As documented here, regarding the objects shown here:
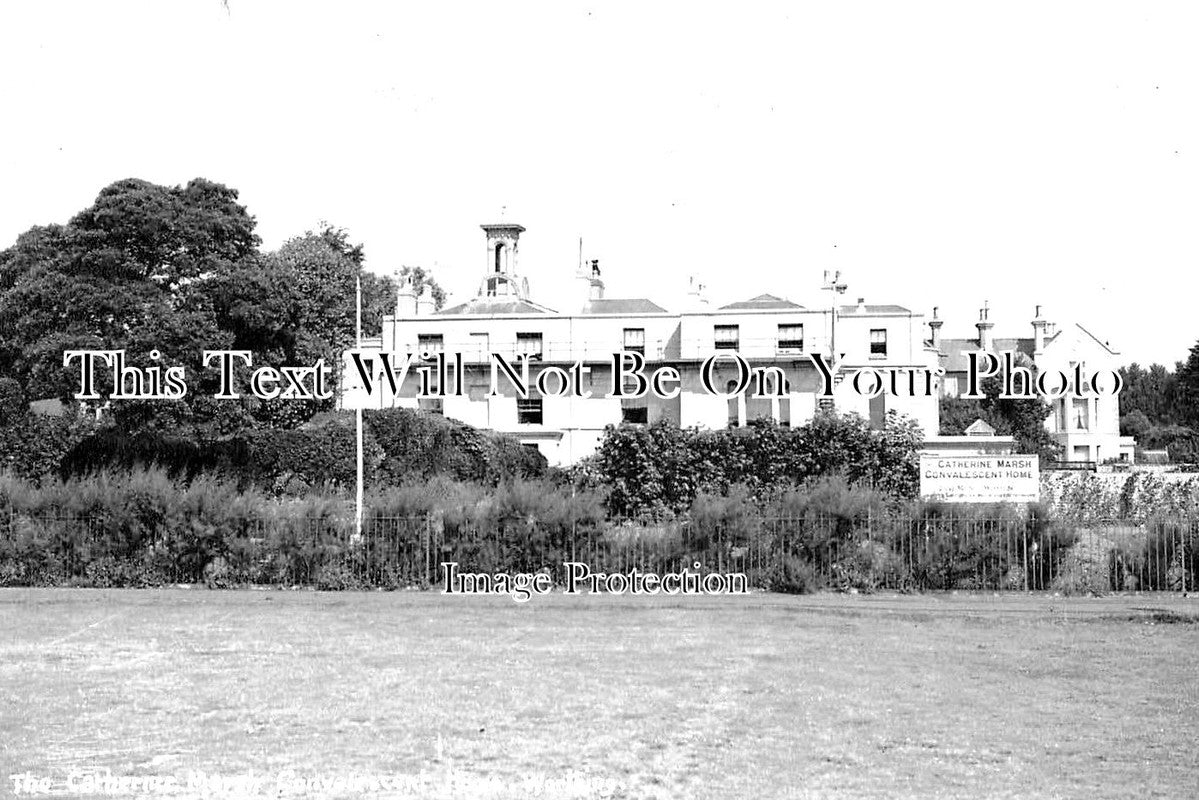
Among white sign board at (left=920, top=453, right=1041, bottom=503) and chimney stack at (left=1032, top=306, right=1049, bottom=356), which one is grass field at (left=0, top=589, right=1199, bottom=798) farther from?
chimney stack at (left=1032, top=306, right=1049, bottom=356)

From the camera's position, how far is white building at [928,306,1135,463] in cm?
8544

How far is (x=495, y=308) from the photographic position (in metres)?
67.8

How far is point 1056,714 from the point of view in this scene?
12.6 m

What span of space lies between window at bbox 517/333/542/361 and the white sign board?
40.8m

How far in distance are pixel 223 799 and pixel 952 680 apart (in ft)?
26.4

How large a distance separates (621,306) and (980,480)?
43.7 metres

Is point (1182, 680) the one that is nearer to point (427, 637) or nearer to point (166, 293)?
point (427, 637)

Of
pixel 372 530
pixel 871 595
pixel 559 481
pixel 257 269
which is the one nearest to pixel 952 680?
pixel 871 595

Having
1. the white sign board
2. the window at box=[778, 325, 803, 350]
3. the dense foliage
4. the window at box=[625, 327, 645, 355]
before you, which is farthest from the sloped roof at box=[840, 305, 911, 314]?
the white sign board

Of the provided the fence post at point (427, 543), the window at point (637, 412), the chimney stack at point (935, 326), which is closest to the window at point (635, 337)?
the window at point (637, 412)

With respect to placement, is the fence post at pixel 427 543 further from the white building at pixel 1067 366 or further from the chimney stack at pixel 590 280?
the white building at pixel 1067 366

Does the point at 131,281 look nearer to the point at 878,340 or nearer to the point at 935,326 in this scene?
the point at 878,340

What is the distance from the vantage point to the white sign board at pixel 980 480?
2577 cm

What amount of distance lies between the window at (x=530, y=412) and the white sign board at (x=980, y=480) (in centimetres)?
4028
